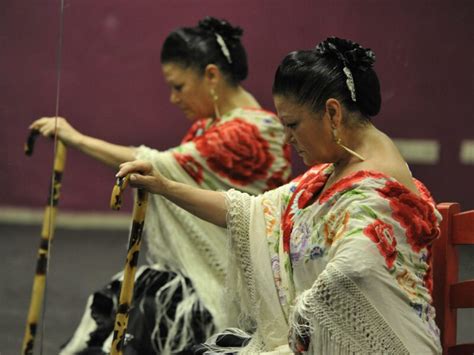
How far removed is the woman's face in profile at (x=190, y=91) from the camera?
2627 millimetres

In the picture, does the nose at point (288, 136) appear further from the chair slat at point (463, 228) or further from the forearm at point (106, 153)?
Result: the forearm at point (106, 153)

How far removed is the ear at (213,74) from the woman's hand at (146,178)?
0.74 m

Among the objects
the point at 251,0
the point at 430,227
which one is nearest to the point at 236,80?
the point at 251,0

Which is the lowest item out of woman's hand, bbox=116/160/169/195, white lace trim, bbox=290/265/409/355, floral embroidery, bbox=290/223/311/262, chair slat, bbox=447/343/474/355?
chair slat, bbox=447/343/474/355

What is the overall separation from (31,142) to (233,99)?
1.74 ft

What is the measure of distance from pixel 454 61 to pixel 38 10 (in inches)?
34.8

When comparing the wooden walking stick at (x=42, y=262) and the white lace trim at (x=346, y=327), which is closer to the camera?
the white lace trim at (x=346, y=327)

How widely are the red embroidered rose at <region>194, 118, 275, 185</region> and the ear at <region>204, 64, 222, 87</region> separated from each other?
0.52 feet

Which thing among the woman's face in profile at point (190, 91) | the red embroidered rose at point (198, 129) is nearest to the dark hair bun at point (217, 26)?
the woman's face in profile at point (190, 91)

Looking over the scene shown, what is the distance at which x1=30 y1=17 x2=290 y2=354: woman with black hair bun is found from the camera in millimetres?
2406

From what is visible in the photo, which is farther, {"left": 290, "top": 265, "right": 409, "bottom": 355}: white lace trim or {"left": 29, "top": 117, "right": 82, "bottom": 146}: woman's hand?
{"left": 29, "top": 117, "right": 82, "bottom": 146}: woman's hand

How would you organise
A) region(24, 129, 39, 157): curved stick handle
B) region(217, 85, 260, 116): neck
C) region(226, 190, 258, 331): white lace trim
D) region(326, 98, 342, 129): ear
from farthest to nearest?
region(217, 85, 260, 116): neck, region(24, 129, 39, 157): curved stick handle, region(226, 190, 258, 331): white lace trim, region(326, 98, 342, 129): ear

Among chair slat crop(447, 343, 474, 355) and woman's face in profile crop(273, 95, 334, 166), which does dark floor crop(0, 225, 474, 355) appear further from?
woman's face in profile crop(273, 95, 334, 166)

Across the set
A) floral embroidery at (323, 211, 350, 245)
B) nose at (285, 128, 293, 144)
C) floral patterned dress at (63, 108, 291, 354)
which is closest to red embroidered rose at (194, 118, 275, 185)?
floral patterned dress at (63, 108, 291, 354)
